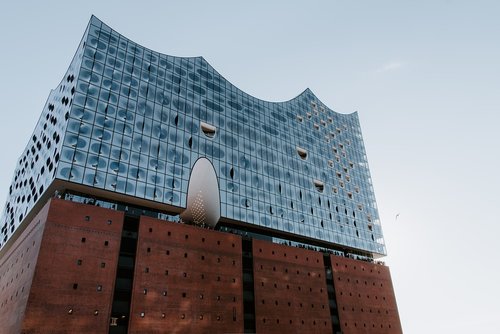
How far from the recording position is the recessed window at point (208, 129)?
41.6m

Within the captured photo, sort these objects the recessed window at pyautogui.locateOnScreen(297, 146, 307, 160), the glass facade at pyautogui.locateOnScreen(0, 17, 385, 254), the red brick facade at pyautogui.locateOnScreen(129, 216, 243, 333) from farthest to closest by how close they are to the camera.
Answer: the recessed window at pyautogui.locateOnScreen(297, 146, 307, 160)
the glass facade at pyautogui.locateOnScreen(0, 17, 385, 254)
the red brick facade at pyautogui.locateOnScreen(129, 216, 243, 333)

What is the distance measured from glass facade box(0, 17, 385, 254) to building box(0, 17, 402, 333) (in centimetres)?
15

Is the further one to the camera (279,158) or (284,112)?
(284,112)

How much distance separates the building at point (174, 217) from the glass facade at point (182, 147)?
0.15 metres

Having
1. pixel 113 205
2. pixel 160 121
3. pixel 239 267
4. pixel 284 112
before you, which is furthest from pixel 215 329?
pixel 284 112

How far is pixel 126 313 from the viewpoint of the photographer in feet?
93.7

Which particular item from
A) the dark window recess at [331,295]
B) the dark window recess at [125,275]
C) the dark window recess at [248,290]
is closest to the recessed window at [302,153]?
the dark window recess at [331,295]

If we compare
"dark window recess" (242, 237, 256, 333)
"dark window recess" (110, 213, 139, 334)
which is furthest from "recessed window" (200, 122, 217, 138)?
"dark window recess" (110, 213, 139, 334)

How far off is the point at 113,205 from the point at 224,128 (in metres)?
16.0

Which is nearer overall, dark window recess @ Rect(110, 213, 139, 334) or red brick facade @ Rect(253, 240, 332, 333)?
dark window recess @ Rect(110, 213, 139, 334)

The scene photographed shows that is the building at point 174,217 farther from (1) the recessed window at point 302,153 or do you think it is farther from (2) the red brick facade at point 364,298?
(1) the recessed window at point 302,153

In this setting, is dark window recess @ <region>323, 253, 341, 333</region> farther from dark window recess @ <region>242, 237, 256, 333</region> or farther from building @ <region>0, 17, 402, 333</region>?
dark window recess @ <region>242, 237, 256, 333</region>

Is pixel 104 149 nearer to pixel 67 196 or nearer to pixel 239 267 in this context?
pixel 67 196

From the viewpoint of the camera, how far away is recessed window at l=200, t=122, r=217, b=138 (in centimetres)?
4156
